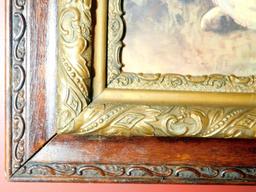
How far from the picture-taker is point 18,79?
26.7 inches

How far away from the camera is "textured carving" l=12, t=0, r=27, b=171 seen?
2.21ft

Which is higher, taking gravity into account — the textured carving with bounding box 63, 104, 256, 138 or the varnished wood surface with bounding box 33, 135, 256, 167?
the textured carving with bounding box 63, 104, 256, 138

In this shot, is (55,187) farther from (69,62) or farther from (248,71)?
(248,71)

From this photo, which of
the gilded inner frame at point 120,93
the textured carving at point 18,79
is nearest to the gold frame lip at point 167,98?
the gilded inner frame at point 120,93

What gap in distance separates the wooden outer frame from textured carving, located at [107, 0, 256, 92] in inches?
0.7

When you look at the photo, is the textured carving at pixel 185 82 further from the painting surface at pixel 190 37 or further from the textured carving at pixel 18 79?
the textured carving at pixel 18 79

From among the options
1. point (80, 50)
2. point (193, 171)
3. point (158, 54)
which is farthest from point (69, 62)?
point (193, 171)

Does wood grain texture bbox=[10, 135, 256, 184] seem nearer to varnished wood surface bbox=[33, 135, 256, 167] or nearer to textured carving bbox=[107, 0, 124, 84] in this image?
varnished wood surface bbox=[33, 135, 256, 167]

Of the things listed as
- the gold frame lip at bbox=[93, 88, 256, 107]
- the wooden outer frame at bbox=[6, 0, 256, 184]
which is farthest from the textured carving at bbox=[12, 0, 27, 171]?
the gold frame lip at bbox=[93, 88, 256, 107]

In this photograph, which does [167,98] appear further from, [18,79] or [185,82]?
[18,79]

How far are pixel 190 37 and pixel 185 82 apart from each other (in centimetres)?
7

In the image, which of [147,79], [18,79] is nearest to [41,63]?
[18,79]

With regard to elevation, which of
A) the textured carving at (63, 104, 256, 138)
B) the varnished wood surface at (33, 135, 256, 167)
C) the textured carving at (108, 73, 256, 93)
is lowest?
the varnished wood surface at (33, 135, 256, 167)

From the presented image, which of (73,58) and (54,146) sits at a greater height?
(73,58)
